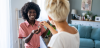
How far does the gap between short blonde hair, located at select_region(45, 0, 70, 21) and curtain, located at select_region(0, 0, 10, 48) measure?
1.40 meters

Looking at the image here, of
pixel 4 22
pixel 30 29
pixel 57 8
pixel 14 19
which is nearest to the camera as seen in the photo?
Result: pixel 57 8

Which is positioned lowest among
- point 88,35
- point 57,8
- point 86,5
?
point 88,35

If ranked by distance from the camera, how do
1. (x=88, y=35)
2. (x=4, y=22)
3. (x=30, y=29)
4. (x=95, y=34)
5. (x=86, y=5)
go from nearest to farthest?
1. (x=30, y=29)
2. (x=4, y=22)
3. (x=95, y=34)
4. (x=88, y=35)
5. (x=86, y=5)

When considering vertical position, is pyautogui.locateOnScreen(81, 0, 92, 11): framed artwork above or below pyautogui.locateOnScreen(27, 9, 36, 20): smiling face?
above

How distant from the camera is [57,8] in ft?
1.91

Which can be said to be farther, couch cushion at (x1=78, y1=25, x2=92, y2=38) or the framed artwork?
the framed artwork

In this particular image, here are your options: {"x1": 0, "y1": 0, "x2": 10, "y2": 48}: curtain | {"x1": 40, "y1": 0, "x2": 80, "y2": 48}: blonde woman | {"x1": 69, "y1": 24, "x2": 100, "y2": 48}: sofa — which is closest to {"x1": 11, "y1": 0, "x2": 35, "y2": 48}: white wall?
→ {"x1": 0, "y1": 0, "x2": 10, "y2": 48}: curtain

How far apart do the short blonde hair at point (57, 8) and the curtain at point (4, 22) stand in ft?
4.59

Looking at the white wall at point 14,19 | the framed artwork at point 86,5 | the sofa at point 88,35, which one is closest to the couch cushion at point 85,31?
the sofa at point 88,35

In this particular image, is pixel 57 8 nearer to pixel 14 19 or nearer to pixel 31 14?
pixel 31 14

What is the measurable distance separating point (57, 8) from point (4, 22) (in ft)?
4.96

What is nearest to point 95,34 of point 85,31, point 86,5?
point 85,31

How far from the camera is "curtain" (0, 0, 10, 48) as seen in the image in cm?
168

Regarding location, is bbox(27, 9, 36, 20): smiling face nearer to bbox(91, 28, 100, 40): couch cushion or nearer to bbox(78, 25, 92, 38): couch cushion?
bbox(78, 25, 92, 38): couch cushion
